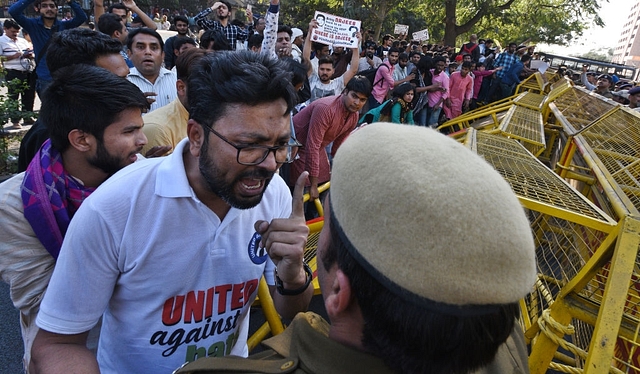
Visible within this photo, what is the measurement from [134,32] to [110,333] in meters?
3.29

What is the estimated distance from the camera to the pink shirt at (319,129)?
376 cm

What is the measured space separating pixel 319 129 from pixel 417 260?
3.15 meters

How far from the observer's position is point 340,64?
8562 mm

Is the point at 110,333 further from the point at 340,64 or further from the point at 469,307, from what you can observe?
the point at 340,64

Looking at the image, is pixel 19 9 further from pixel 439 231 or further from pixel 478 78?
pixel 478 78

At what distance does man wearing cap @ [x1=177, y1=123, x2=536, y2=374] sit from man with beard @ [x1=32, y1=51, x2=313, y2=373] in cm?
51

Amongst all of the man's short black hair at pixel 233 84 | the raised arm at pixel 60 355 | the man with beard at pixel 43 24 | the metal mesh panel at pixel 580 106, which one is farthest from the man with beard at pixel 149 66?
the metal mesh panel at pixel 580 106

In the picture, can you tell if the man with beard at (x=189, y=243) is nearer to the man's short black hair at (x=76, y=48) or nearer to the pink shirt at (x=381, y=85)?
the man's short black hair at (x=76, y=48)

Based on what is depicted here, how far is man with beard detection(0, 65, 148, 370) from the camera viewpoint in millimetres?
1473

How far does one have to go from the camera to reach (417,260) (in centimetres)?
70

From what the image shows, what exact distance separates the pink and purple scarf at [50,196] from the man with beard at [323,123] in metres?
2.12

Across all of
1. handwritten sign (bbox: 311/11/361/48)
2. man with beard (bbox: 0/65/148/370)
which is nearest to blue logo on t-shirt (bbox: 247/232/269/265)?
man with beard (bbox: 0/65/148/370)

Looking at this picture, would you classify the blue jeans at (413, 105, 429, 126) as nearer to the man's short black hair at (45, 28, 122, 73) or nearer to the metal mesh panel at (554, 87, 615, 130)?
the metal mesh panel at (554, 87, 615, 130)

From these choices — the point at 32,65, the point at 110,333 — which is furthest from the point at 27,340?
the point at 32,65
